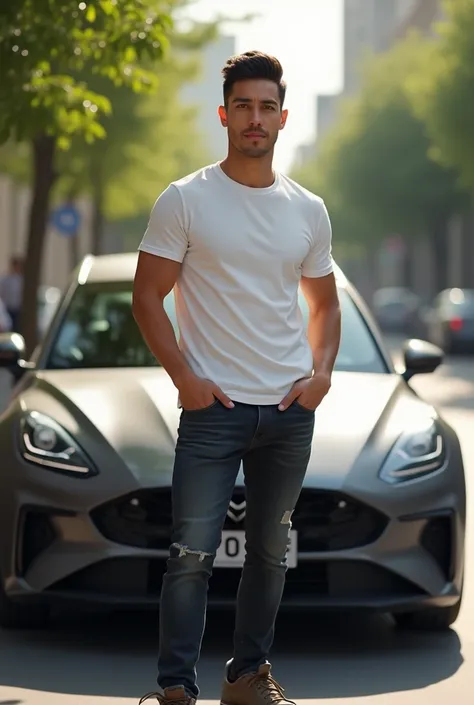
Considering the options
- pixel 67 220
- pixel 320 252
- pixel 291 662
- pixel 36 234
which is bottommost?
pixel 67 220

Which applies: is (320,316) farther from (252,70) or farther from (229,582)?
(229,582)

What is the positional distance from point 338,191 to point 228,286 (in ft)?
204

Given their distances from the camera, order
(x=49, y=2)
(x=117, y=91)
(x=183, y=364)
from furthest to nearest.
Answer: (x=117, y=91)
(x=49, y=2)
(x=183, y=364)

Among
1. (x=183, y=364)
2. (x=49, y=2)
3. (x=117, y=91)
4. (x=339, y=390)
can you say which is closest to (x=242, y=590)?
(x=183, y=364)

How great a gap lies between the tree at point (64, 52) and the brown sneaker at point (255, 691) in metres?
A: 4.87

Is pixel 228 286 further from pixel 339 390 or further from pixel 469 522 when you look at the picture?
pixel 469 522

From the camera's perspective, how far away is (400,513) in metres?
6.06

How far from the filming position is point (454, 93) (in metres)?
38.6

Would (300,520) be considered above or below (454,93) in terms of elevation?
above

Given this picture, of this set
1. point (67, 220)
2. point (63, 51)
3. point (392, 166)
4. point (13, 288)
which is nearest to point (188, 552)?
point (63, 51)

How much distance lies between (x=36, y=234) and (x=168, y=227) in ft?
53.8

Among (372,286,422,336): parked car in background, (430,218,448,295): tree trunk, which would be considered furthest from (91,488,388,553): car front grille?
(430,218,448,295): tree trunk

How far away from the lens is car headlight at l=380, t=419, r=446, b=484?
617 centimetres

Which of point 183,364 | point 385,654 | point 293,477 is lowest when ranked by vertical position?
point 385,654
